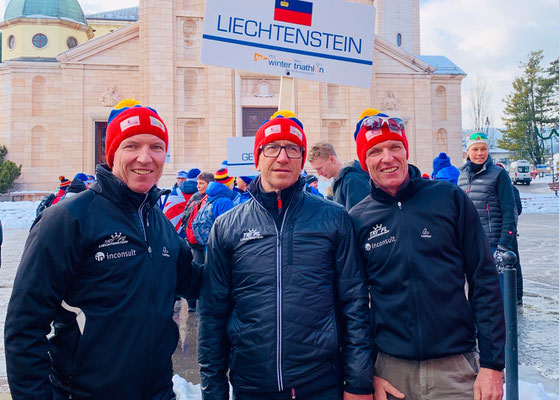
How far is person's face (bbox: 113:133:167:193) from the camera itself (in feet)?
7.35

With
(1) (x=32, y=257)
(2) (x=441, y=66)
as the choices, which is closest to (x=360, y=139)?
(1) (x=32, y=257)

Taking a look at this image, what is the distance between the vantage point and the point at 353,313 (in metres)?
2.26

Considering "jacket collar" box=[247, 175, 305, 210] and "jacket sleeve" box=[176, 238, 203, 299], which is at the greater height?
"jacket collar" box=[247, 175, 305, 210]

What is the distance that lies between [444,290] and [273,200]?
1.02 metres

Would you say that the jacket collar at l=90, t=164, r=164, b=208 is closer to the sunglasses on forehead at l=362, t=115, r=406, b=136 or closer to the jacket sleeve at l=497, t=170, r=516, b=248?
the sunglasses on forehead at l=362, t=115, r=406, b=136

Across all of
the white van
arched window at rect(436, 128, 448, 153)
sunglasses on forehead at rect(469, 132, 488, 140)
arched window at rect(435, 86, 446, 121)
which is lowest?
A: sunglasses on forehead at rect(469, 132, 488, 140)

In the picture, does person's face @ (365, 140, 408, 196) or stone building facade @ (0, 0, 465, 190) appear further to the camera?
stone building facade @ (0, 0, 465, 190)

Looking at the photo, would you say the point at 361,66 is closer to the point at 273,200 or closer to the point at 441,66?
the point at 273,200

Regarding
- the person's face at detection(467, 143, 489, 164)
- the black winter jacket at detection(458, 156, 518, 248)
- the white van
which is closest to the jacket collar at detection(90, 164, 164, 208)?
the black winter jacket at detection(458, 156, 518, 248)

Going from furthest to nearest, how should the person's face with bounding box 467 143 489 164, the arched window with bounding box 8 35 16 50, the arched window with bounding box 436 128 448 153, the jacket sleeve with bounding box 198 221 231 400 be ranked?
the arched window with bounding box 8 35 16 50 → the arched window with bounding box 436 128 448 153 → the person's face with bounding box 467 143 489 164 → the jacket sleeve with bounding box 198 221 231 400

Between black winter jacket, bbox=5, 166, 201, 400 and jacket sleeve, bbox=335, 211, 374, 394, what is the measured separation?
90 centimetres

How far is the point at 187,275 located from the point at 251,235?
1.58 ft

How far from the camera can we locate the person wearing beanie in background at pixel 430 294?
2.26 meters

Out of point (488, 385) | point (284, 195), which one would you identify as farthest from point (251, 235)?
point (488, 385)
